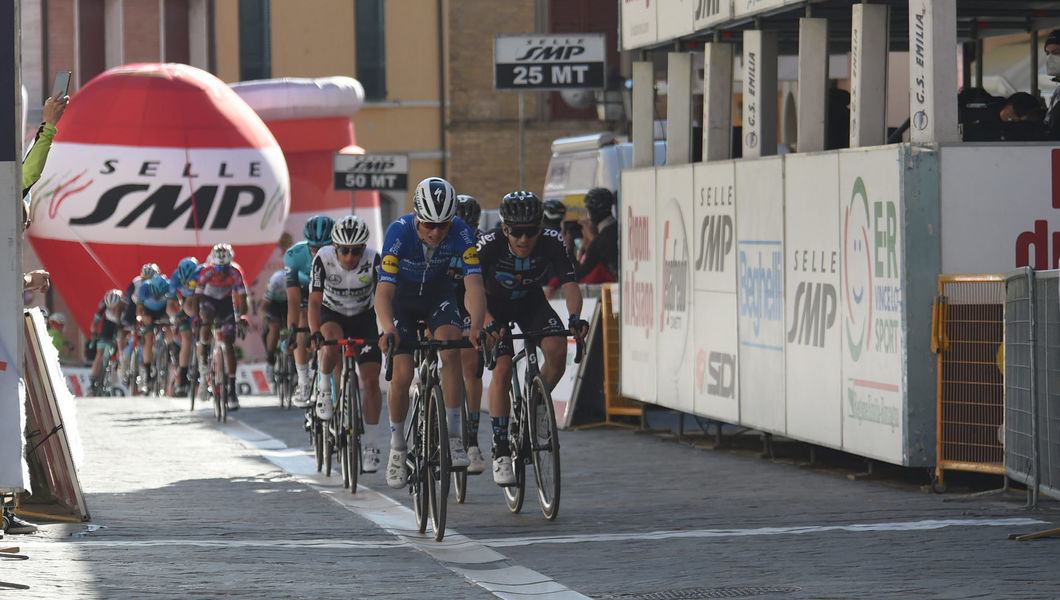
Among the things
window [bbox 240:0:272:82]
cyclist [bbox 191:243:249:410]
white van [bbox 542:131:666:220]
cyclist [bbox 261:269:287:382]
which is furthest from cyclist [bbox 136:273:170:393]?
window [bbox 240:0:272:82]

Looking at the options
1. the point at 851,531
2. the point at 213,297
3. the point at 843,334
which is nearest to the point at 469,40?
the point at 213,297

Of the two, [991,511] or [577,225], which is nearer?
[991,511]

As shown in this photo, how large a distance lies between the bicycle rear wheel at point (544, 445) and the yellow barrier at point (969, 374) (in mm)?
2494

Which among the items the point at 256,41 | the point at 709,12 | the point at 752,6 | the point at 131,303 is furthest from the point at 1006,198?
the point at 256,41

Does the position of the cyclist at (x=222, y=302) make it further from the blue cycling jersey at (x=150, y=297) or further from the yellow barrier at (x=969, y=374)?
the yellow barrier at (x=969, y=374)

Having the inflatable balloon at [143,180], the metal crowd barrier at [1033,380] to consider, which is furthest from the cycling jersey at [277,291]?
the inflatable balloon at [143,180]

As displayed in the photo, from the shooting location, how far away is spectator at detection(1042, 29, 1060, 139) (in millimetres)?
12570

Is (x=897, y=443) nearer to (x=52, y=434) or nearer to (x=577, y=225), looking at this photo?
(x=52, y=434)

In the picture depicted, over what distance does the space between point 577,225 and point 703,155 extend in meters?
6.57

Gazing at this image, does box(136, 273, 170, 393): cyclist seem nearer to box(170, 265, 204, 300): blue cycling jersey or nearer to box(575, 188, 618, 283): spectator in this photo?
box(170, 265, 204, 300): blue cycling jersey

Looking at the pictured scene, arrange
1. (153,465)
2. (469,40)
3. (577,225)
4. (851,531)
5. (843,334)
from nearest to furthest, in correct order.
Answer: (851,531) < (843,334) < (153,465) < (577,225) < (469,40)

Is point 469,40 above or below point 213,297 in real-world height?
above

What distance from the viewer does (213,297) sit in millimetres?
23344

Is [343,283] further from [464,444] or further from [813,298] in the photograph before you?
[813,298]
